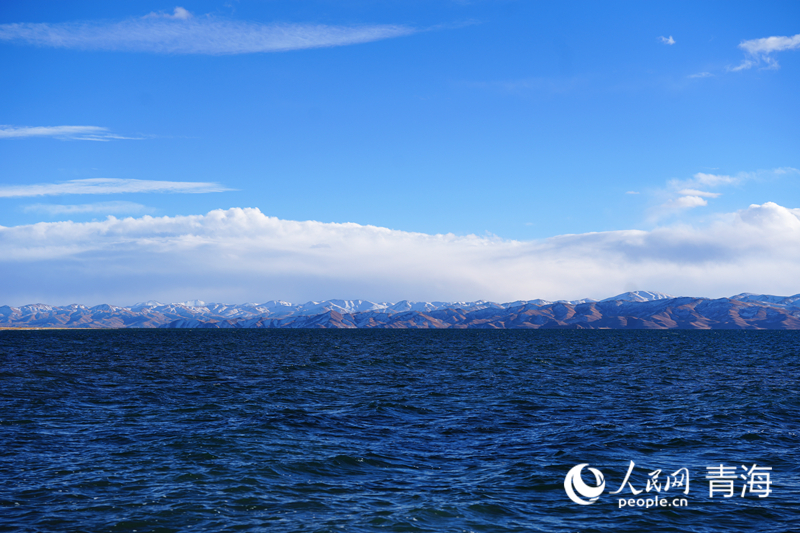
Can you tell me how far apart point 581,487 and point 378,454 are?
892 centimetres

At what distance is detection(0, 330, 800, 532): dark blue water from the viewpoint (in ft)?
55.1

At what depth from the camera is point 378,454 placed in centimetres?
A: 2417

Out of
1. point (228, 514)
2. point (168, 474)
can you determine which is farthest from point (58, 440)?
point (228, 514)

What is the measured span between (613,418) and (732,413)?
8274mm

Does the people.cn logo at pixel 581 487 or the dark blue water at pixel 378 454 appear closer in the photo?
the dark blue water at pixel 378 454

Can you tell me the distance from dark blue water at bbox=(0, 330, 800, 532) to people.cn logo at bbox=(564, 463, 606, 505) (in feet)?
0.95

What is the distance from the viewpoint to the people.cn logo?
18.8 metres

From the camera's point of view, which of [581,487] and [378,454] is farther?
[378,454]

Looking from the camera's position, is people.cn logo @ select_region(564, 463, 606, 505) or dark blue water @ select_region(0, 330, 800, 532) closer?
dark blue water @ select_region(0, 330, 800, 532)

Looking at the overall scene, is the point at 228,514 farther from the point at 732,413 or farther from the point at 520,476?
the point at 732,413

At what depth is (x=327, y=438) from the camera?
27.2 meters

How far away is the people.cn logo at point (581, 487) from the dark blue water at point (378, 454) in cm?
29

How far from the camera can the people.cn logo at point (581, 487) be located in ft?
61.6

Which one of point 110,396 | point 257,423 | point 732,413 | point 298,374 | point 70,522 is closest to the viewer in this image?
point 70,522
